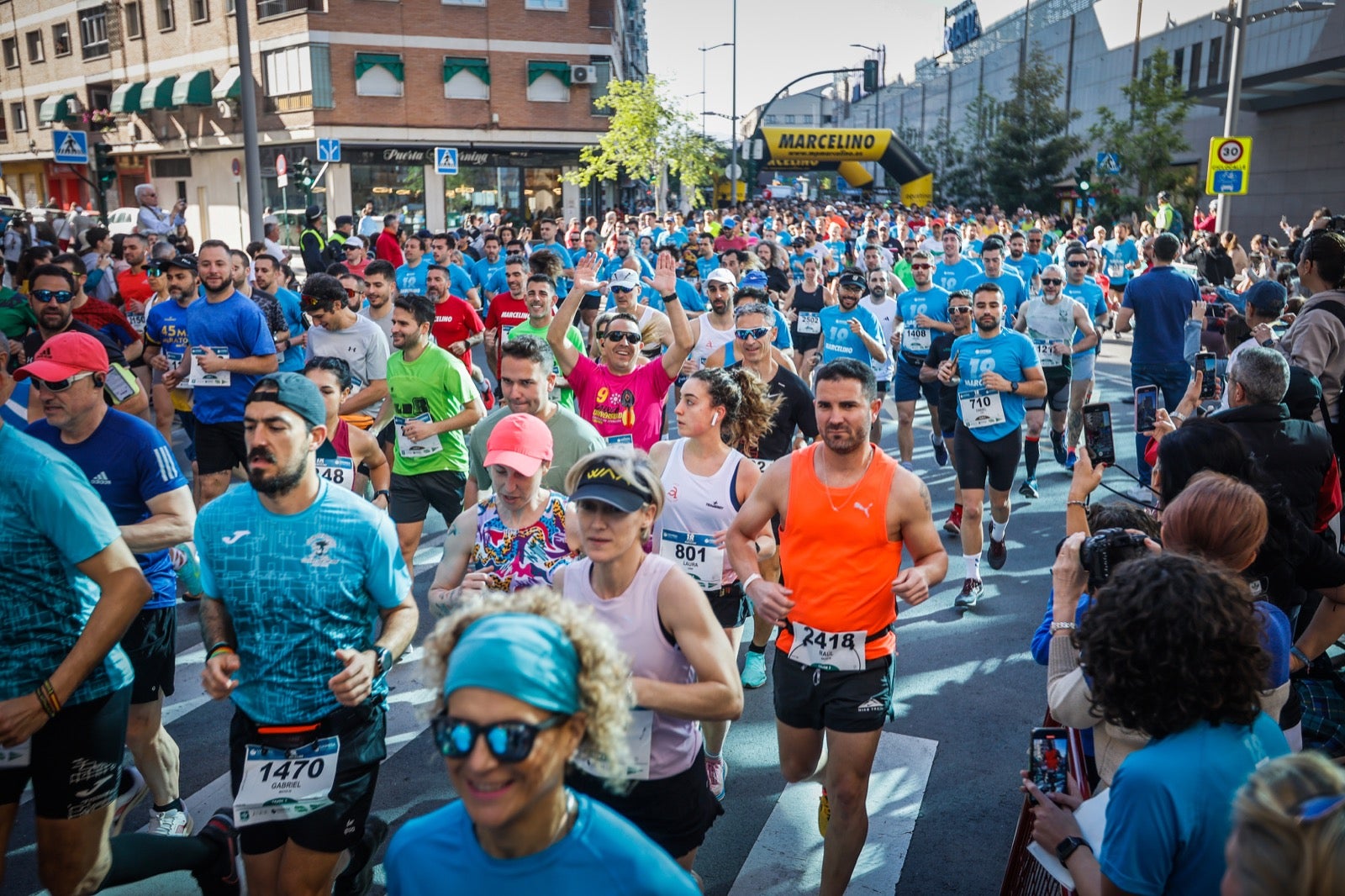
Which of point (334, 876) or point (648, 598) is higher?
point (648, 598)

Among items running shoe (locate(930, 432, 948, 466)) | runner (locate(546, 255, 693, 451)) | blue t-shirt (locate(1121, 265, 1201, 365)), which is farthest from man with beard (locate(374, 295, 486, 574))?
blue t-shirt (locate(1121, 265, 1201, 365))

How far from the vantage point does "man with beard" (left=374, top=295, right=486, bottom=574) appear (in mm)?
6695

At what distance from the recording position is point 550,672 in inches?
76.0

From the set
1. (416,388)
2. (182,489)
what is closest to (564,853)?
(182,489)

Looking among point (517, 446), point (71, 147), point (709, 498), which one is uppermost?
point (71, 147)

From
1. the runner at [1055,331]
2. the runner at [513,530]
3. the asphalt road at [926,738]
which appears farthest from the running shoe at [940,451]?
the runner at [513,530]

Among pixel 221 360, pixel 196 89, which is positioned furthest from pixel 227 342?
pixel 196 89

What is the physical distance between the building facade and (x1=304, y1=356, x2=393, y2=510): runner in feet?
109

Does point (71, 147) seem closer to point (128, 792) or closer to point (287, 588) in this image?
point (128, 792)

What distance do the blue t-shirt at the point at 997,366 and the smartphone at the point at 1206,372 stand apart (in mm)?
2177

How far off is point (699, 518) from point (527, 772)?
10.3 ft

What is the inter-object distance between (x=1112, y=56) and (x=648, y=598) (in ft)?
167

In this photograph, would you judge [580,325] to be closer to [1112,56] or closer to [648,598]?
[648,598]

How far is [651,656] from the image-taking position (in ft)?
10.6
